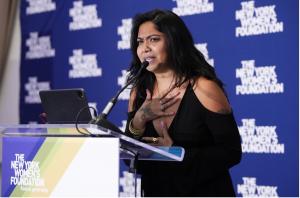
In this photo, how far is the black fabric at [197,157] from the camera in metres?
1.85

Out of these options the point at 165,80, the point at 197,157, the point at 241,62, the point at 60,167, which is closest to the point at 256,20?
the point at 241,62

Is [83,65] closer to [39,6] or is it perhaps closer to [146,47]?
[39,6]

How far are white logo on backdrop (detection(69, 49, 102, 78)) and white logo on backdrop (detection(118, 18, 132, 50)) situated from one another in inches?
11.2

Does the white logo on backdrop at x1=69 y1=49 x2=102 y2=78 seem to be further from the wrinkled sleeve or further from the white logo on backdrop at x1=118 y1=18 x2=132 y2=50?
the wrinkled sleeve

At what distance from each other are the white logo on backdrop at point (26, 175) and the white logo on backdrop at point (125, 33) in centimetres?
253

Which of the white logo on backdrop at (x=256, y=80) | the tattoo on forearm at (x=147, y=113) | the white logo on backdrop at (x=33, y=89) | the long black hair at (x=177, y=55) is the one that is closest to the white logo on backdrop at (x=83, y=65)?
the white logo on backdrop at (x=33, y=89)

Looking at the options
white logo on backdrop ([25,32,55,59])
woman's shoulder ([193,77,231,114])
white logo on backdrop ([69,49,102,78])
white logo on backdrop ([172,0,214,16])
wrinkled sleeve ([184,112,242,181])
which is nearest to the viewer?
wrinkled sleeve ([184,112,242,181])

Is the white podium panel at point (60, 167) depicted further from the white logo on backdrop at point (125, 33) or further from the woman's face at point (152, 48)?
the white logo on backdrop at point (125, 33)

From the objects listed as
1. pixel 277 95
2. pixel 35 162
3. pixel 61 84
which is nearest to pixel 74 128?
pixel 35 162

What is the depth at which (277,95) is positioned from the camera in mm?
3227

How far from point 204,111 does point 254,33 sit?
1504 millimetres

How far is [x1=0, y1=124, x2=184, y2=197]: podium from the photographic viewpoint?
53.4 inches

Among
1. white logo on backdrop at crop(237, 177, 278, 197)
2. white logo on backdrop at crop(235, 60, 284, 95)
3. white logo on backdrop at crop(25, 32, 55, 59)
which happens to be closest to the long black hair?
white logo on backdrop at crop(235, 60, 284, 95)

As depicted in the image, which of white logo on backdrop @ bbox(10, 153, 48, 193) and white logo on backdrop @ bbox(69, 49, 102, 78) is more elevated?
white logo on backdrop @ bbox(69, 49, 102, 78)
